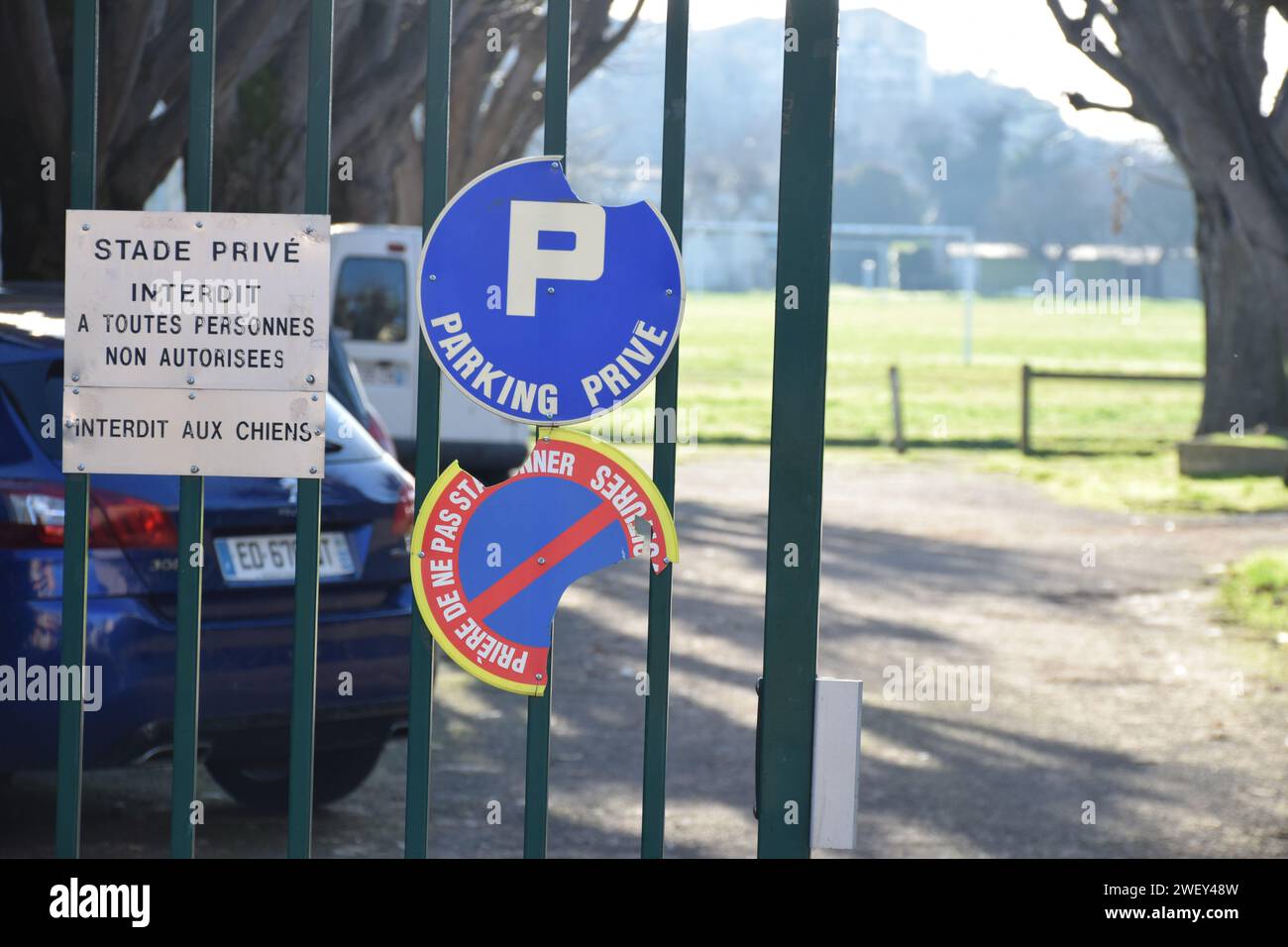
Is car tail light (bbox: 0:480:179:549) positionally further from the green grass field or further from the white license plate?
the green grass field

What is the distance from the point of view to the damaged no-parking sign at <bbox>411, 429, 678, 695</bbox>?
10.5 ft

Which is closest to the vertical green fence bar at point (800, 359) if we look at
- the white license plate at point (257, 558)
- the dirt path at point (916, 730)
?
the white license plate at point (257, 558)

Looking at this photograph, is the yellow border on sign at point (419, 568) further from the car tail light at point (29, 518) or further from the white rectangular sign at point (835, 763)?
the car tail light at point (29, 518)

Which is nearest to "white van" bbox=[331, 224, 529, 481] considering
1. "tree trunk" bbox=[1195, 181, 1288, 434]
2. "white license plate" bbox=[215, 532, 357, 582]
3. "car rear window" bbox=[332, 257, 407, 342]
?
"car rear window" bbox=[332, 257, 407, 342]

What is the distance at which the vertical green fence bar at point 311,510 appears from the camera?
10.5 ft

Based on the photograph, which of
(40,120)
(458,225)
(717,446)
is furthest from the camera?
(717,446)

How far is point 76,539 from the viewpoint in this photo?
10.8 feet

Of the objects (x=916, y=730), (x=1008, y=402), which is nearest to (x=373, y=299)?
(x=916, y=730)

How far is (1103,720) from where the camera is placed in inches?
333

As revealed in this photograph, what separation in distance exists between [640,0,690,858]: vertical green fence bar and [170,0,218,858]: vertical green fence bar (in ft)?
2.57

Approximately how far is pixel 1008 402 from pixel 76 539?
32.7 metres

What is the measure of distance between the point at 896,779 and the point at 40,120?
471cm
